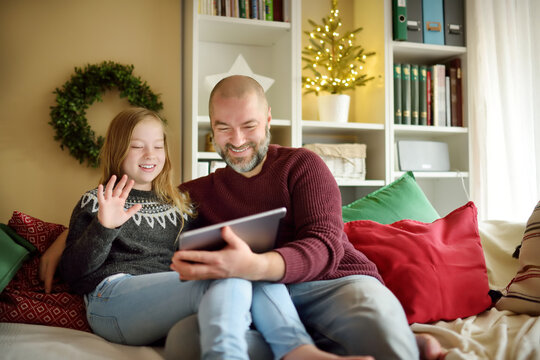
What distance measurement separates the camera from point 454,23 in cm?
238

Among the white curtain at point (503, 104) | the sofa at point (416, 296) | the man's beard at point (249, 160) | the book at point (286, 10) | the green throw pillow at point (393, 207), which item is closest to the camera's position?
the sofa at point (416, 296)

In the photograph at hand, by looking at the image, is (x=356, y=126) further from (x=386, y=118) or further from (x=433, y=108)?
(x=433, y=108)

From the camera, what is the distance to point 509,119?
6.94ft

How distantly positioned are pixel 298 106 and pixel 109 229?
4.16 ft

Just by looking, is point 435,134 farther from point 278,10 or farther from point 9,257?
point 9,257

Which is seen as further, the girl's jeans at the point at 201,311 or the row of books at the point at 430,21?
the row of books at the point at 430,21

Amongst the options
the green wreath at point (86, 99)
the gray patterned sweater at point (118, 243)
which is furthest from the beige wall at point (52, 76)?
the gray patterned sweater at point (118, 243)

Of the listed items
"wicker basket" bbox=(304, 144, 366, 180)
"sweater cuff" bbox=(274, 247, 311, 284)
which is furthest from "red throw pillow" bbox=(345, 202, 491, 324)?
"wicker basket" bbox=(304, 144, 366, 180)

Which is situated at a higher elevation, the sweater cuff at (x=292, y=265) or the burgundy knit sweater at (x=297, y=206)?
the burgundy knit sweater at (x=297, y=206)

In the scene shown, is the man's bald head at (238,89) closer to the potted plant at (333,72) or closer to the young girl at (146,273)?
the young girl at (146,273)

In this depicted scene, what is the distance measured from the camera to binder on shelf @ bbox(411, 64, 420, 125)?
2.34 meters

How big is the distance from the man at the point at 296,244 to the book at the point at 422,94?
1326 millimetres

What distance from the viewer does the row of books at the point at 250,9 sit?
6.84 feet

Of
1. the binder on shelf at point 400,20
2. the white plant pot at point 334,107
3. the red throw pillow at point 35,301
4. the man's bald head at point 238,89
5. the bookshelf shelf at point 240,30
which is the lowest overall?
the red throw pillow at point 35,301
